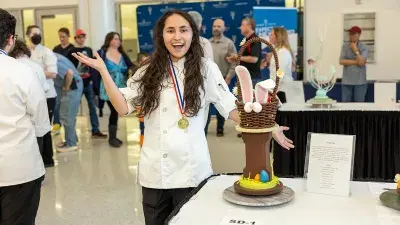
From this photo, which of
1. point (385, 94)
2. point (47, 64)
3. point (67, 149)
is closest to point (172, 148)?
point (385, 94)

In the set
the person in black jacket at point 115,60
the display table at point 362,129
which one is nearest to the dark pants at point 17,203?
the display table at point 362,129

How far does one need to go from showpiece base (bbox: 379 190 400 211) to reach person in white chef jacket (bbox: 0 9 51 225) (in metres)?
1.44

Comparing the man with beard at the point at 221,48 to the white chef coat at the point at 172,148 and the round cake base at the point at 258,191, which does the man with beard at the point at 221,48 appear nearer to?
the white chef coat at the point at 172,148

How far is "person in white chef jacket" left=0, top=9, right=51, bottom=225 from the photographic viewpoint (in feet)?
6.39

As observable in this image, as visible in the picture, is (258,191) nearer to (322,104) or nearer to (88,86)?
(322,104)

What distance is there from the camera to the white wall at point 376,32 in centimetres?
738

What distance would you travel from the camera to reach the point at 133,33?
8875 mm

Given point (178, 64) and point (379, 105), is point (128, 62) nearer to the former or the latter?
point (379, 105)

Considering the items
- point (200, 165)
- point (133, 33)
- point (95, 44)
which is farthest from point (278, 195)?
point (133, 33)

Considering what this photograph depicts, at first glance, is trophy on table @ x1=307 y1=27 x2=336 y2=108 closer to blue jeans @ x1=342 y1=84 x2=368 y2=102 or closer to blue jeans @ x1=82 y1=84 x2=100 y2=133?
blue jeans @ x1=342 y1=84 x2=368 y2=102

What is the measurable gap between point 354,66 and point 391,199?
15.8ft

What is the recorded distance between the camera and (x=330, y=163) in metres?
1.46

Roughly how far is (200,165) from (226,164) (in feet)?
9.67

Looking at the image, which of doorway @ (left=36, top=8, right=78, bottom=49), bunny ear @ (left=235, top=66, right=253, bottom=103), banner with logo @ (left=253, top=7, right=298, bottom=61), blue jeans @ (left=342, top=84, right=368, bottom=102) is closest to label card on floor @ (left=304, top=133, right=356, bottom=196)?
bunny ear @ (left=235, top=66, right=253, bottom=103)
